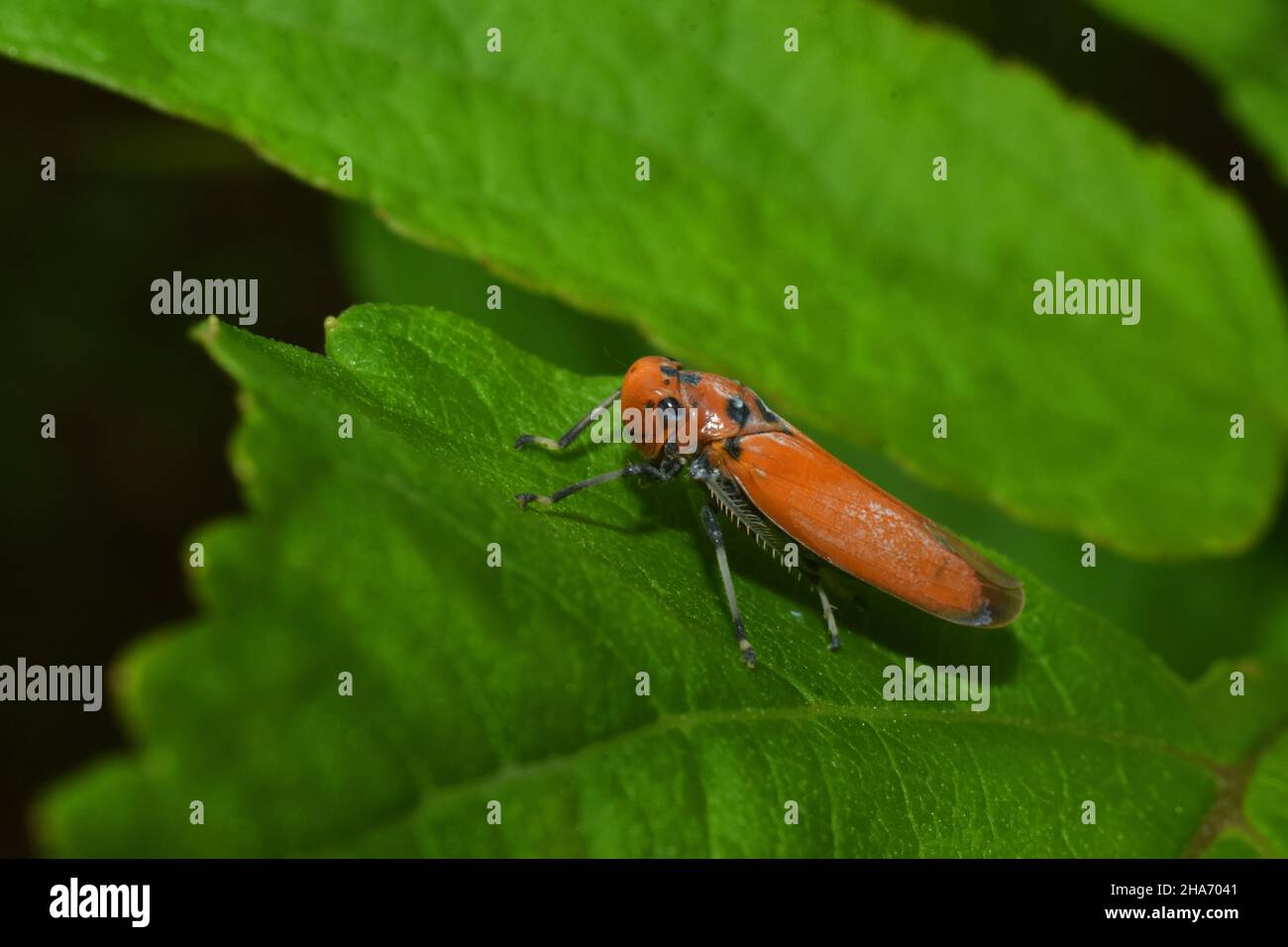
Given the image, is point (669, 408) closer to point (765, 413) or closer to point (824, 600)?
point (765, 413)

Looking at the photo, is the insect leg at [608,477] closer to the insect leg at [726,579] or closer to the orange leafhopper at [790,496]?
the orange leafhopper at [790,496]

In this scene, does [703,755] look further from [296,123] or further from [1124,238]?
[1124,238]

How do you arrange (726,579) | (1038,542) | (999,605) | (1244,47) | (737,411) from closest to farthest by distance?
(726,579), (999,605), (737,411), (1244,47), (1038,542)

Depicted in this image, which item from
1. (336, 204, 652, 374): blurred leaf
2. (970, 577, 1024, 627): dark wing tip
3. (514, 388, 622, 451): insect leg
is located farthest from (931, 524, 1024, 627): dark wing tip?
(336, 204, 652, 374): blurred leaf

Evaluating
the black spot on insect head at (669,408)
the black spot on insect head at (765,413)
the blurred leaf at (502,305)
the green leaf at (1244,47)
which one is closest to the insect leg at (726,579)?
the black spot on insect head at (669,408)

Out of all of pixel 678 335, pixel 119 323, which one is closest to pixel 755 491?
pixel 678 335

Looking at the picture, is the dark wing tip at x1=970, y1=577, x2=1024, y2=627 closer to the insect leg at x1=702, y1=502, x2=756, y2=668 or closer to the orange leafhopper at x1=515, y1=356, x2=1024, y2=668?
the orange leafhopper at x1=515, y1=356, x2=1024, y2=668

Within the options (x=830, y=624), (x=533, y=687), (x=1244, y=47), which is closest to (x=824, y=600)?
(x=830, y=624)
